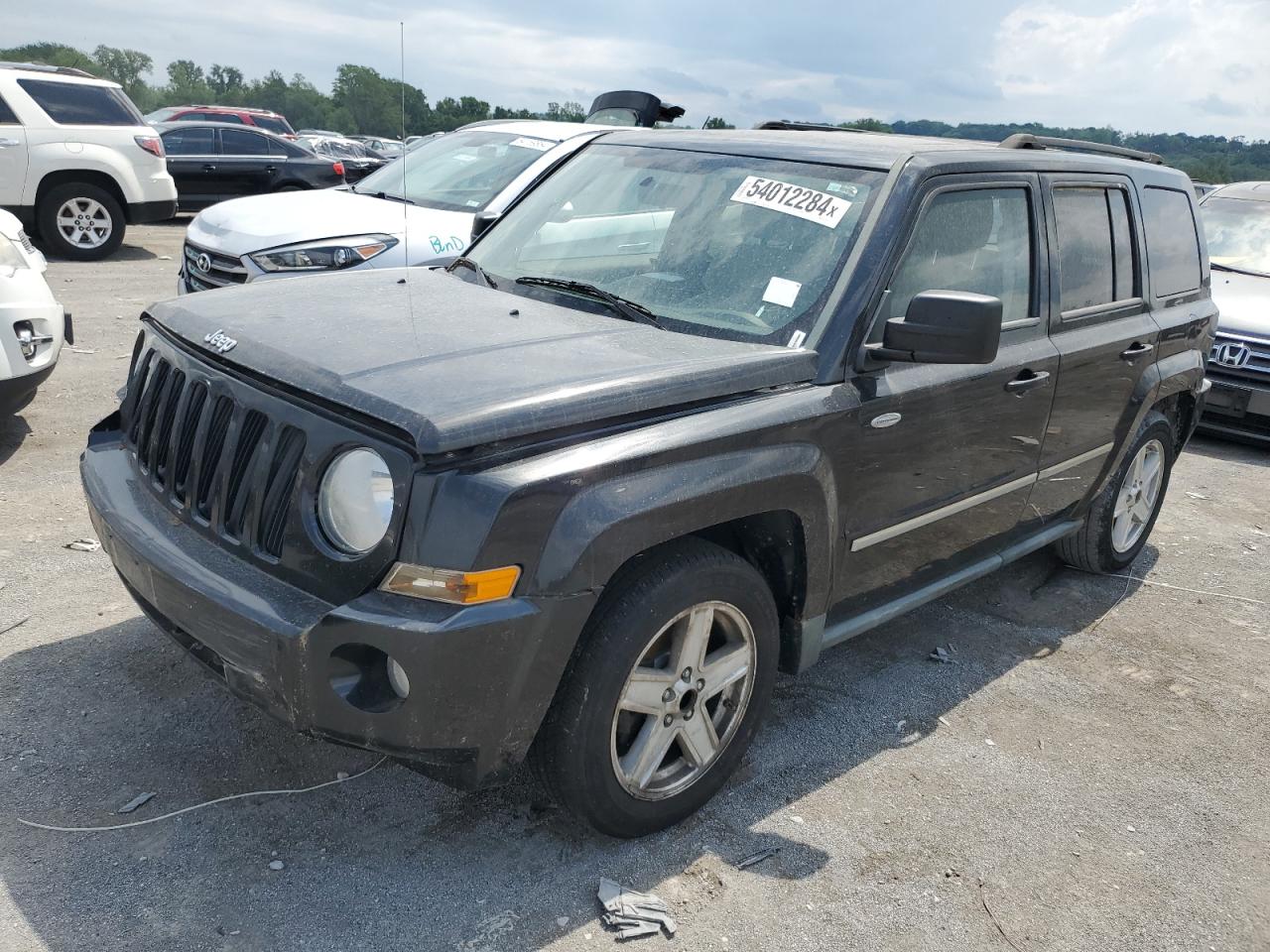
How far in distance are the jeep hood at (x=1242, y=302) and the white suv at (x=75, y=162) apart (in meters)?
10.8

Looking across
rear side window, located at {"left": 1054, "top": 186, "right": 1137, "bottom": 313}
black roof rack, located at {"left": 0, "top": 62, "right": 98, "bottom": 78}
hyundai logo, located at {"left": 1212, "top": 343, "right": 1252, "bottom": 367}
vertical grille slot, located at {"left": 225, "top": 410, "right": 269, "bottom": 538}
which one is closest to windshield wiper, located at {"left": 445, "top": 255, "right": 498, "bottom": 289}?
vertical grille slot, located at {"left": 225, "top": 410, "right": 269, "bottom": 538}

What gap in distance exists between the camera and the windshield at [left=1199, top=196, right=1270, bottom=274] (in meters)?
9.12

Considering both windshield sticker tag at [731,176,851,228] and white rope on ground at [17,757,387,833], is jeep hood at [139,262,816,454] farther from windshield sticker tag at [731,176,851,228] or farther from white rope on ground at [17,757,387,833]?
white rope on ground at [17,757,387,833]

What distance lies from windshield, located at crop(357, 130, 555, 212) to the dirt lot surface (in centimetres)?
402

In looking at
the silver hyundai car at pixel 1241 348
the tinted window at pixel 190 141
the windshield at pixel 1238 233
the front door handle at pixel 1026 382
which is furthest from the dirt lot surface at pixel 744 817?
the tinted window at pixel 190 141

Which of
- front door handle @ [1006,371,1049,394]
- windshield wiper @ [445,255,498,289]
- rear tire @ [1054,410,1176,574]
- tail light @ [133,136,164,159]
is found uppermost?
windshield wiper @ [445,255,498,289]

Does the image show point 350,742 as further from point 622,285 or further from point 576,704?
point 622,285

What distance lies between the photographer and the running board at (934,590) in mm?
3582

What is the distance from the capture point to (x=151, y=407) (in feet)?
10.7

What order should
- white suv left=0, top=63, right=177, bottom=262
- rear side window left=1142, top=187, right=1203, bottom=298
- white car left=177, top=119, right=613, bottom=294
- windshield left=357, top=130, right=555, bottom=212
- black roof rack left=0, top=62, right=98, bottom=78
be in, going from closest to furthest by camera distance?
rear side window left=1142, top=187, right=1203, bottom=298
white car left=177, top=119, right=613, bottom=294
windshield left=357, top=130, right=555, bottom=212
white suv left=0, top=63, right=177, bottom=262
black roof rack left=0, top=62, right=98, bottom=78

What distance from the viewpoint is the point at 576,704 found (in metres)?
2.75

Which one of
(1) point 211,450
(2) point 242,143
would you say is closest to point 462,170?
(1) point 211,450

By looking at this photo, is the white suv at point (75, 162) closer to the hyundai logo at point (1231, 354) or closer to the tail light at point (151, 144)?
the tail light at point (151, 144)

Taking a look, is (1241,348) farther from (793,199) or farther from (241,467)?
(241,467)
